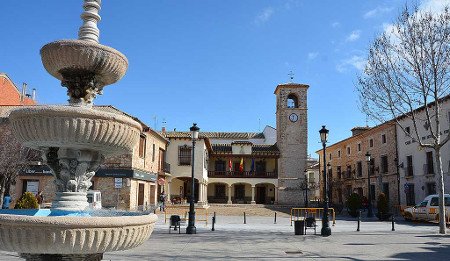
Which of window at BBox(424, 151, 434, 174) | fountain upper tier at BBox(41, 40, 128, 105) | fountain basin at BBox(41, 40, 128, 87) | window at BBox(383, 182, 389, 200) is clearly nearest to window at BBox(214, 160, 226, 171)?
window at BBox(383, 182, 389, 200)

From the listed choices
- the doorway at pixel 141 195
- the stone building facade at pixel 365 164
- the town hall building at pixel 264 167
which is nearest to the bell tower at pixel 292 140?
the town hall building at pixel 264 167

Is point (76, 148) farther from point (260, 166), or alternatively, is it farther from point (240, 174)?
point (260, 166)

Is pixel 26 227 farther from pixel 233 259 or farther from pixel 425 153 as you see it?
pixel 425 153

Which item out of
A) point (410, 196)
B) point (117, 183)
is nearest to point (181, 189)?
point (117, 183)

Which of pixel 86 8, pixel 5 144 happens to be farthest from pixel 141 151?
pixel 86 8

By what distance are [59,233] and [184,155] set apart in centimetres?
3385

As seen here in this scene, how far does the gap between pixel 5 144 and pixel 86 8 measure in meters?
21.1

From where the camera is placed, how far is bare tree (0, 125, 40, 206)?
875 inches

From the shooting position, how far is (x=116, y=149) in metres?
4.90

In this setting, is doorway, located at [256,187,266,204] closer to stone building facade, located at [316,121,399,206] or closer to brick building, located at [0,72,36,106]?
stone building facade, located at [316,121,399,206]

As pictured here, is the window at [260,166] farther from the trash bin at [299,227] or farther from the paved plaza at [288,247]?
the trash bin at [299,227]

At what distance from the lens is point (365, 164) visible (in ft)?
135

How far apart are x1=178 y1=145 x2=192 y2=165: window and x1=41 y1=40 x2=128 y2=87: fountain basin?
31.6 metres

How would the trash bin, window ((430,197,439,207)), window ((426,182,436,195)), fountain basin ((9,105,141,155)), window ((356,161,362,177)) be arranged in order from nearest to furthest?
fountain basin ((9,105,141,155)), the trash bin, window ((430,197,439,207)), window ((426,182,436,195)), window ((356,161,362,177))
